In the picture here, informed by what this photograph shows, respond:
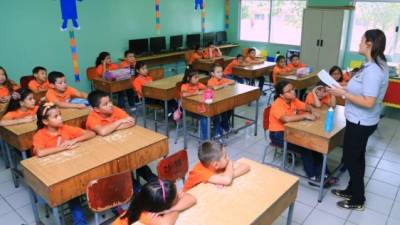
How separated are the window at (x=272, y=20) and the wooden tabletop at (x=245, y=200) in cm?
709

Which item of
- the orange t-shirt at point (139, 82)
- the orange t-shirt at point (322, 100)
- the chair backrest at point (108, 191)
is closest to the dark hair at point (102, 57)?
the orange t-shirt at point (139, 82)

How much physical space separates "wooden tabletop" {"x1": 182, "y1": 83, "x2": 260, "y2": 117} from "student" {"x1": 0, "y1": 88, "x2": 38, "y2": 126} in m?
1.84

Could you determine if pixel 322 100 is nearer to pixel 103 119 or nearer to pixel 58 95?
pixel 103 119

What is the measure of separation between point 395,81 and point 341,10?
2.17 meters

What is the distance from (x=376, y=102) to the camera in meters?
2.58

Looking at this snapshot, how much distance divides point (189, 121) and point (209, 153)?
347 cm

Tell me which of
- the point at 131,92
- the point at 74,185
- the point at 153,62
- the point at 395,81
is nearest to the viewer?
the point at 74,185

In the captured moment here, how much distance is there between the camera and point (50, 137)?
2.67 meters

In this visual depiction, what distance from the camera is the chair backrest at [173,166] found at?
240cm

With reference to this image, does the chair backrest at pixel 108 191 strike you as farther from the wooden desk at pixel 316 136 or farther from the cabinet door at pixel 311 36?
the cabinet door at pixel 311 36

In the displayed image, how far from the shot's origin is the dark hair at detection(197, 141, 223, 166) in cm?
209

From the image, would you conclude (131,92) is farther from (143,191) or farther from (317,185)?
(143,191)

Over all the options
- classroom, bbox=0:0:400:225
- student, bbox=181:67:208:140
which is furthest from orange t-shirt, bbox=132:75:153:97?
student, bbox=181:67:208:140

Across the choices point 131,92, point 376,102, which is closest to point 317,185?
point 376,102
